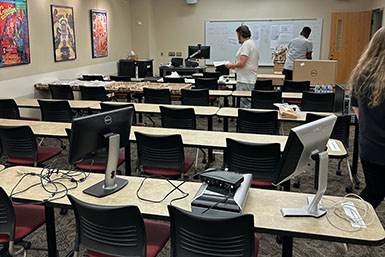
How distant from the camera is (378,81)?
216 centimetres

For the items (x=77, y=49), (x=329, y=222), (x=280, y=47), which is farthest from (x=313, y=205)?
(x=280, y=47)

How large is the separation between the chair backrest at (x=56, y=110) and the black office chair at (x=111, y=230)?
3.01 m

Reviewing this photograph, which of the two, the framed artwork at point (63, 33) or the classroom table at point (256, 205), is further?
the framed artwork at point (63, 33)

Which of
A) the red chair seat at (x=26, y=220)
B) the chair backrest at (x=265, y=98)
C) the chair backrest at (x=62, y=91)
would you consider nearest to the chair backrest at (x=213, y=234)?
the red chair seat at (x=26, y=220)

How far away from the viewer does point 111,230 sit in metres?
1.85

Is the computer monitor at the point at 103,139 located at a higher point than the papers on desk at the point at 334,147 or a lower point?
higher

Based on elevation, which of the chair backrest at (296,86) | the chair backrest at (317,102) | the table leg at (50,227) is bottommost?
the table leg at (50,227)

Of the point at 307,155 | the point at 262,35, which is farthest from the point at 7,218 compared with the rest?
the point at 262,35

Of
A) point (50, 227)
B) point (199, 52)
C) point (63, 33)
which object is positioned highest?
point (63, 33)

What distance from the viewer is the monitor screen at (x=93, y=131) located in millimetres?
2031

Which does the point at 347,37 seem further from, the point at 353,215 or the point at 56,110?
the point at 353,215

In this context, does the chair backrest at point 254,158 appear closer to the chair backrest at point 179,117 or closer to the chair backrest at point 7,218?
the chair backrest at point 179,117

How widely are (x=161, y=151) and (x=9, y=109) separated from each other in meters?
2.69

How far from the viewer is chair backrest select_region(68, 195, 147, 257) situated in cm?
177
